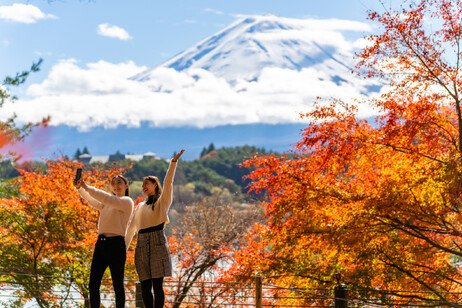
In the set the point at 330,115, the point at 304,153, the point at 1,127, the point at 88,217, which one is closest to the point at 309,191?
the point at 304,153

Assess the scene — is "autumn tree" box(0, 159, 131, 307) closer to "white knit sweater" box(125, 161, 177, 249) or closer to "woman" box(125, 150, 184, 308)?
"woman" box(125, 150, 184, 308)

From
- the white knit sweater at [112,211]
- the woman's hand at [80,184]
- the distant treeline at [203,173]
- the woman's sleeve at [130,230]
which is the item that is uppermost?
the distant treeline at [203,173]

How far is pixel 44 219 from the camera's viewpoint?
1214 cm

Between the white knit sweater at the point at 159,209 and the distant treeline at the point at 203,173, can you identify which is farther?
the distant treeline at the point at 203,173

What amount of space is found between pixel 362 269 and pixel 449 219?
1882mm

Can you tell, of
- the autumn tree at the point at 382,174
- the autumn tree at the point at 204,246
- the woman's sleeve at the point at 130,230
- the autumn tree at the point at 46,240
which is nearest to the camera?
the woman's sleeve at the point at 130,230

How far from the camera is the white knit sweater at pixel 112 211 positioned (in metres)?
5.22

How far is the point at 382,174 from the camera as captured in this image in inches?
344

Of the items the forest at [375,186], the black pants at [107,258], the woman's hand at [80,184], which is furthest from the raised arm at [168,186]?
the forest at [375,186]

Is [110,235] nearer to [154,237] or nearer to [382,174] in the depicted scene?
[154,237]

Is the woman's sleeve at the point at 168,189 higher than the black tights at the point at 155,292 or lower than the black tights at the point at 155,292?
higher

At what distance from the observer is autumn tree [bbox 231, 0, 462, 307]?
8.61m

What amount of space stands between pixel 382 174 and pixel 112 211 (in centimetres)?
495

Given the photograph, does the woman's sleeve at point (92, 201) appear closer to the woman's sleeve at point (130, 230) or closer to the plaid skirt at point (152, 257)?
the woman's sleeve at point (130, 230)
